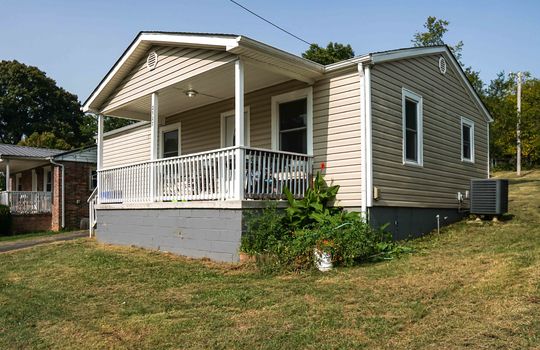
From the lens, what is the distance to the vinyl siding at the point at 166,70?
9.07 metres

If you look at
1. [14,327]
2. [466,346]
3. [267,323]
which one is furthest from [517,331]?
[14,327]

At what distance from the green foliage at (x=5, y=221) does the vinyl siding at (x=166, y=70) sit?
364 inches

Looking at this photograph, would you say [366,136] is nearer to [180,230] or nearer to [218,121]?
[180,230]

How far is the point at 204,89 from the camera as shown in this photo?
11.0 metres

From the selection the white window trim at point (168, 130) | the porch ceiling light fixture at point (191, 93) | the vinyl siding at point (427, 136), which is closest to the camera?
the vinyl siding at point (427, 136)

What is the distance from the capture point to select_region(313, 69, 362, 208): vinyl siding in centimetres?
902

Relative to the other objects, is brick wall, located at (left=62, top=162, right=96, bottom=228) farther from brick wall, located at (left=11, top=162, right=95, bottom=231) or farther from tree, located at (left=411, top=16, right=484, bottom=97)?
tree, located at (left=411, top=16, right=484, bottom=97)

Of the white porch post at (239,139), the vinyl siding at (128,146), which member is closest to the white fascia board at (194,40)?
the white porch post at (239,139)

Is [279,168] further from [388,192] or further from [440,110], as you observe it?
[440,110]

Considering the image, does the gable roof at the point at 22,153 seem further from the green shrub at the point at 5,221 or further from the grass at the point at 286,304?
the grass at the point at 286,304

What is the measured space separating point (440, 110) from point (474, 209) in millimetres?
2484

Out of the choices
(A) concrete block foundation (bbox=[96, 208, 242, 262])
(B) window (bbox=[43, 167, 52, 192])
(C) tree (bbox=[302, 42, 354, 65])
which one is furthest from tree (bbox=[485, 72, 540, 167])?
(B) window (bbox=[43, 167, 52, 192])

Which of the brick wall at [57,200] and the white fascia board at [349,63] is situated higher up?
the white fascia board at [349,63]

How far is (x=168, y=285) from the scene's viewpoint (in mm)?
6789
